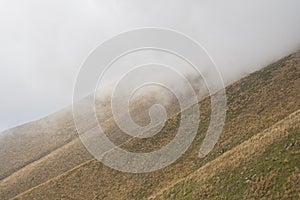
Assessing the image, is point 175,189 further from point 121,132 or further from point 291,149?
point 121,132

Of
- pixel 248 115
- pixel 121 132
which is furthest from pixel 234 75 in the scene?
pixel 248 115

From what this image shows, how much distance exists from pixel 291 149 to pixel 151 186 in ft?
62.1

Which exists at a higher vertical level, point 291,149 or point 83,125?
point 291,149

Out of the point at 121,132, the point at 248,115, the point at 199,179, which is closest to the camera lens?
the point at 199,179

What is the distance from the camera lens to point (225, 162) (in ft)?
126

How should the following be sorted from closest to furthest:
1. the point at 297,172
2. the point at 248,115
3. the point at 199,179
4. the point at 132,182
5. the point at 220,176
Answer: the point at 297,172 < the point at 220,176 < the point at 199,179 < the point at 132,182 < the point at 248,115

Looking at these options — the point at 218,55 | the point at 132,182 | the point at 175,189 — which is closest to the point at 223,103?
the point at 132,182

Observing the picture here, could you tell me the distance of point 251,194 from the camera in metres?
30.7

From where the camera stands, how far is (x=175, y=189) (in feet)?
132

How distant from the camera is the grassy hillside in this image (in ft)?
109

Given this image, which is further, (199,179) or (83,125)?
(83,125)

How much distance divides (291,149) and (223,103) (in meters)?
27.7

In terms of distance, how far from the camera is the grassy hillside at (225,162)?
33344 mm

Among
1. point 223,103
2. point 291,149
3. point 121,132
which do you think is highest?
point 291,149
